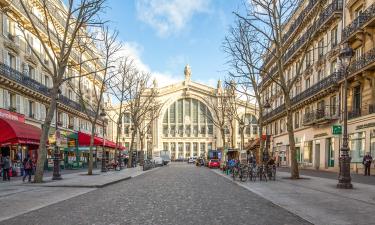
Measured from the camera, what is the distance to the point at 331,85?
32.2 m

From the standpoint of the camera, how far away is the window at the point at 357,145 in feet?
91.0

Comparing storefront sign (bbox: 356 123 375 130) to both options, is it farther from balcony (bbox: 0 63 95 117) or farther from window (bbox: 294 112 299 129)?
balcony (bbox: 0 63 95 117)

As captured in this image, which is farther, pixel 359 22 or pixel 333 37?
pixel 333 37

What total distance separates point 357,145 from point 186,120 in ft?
269

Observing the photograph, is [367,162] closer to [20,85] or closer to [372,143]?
[372,143]

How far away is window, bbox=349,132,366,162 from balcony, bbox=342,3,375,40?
7.09 meters

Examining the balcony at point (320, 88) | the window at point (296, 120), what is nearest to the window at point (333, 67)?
the balcony at point (320, 88)

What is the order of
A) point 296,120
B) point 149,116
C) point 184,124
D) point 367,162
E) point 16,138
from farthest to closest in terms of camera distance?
point 184,124, point 149,116, point 296,120, point 367,162, point 16,138

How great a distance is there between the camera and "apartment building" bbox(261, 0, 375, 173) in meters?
26.6

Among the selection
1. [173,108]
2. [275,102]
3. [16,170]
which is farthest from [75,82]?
[173,108]

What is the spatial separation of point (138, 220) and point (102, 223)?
79cm

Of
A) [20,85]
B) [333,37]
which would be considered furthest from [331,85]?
[20,85]

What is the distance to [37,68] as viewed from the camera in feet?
114

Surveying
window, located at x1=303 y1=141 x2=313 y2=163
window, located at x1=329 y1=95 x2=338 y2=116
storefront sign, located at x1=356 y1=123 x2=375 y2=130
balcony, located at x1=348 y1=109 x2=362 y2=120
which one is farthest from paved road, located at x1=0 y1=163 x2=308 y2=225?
window, located at x1=303 y1=141 x2=313 y2=163
